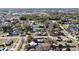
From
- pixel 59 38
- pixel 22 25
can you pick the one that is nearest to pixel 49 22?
pixel 59 38

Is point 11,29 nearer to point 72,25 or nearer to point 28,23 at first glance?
point 28,23

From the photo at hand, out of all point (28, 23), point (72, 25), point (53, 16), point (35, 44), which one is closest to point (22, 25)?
point (28, 23)
